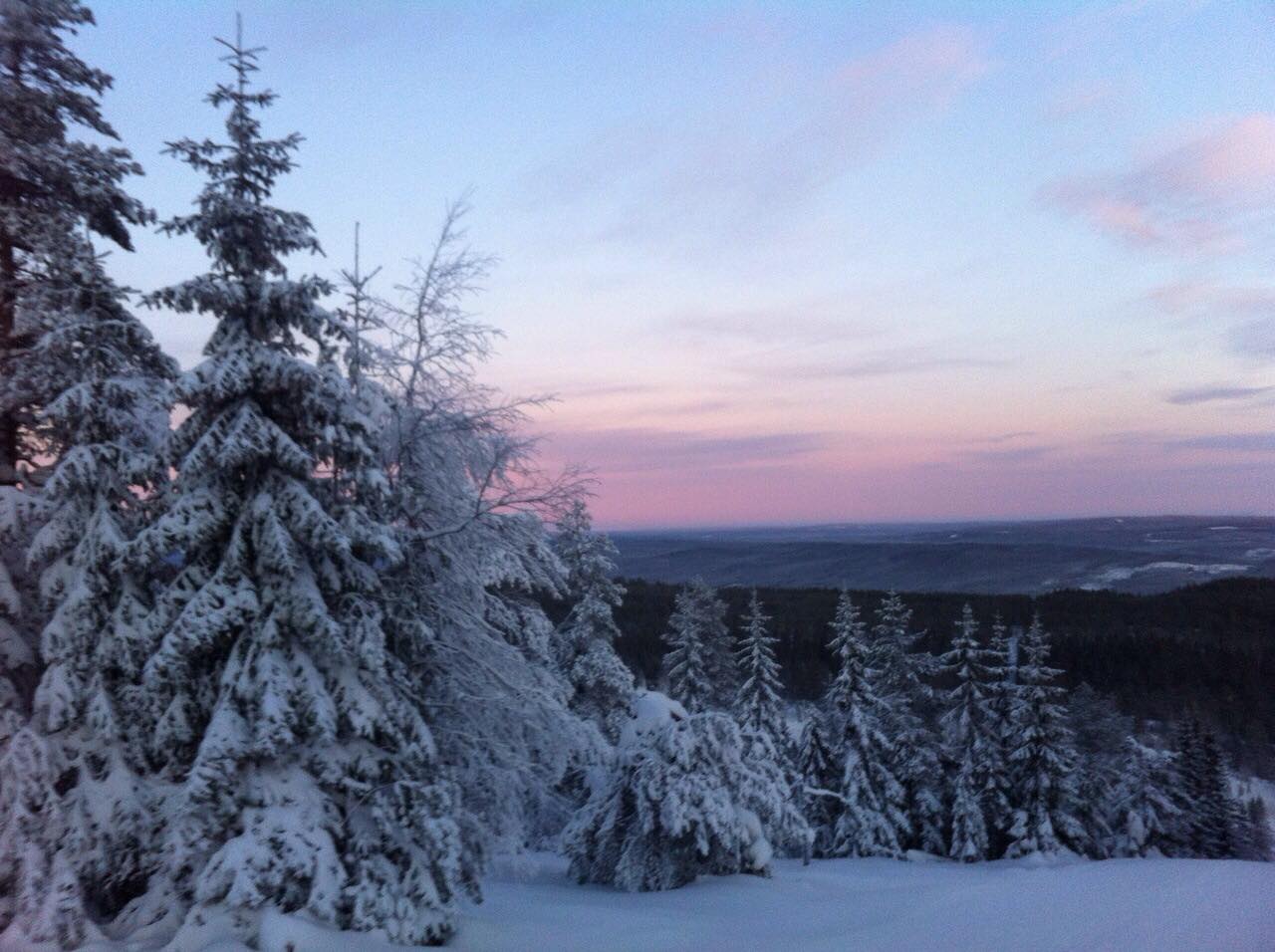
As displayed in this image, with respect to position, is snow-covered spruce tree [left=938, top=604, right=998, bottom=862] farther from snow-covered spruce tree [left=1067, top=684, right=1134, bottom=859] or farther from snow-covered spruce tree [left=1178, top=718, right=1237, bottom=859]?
snow-covered spruce tree [left=1178, top=718, right=1237, bottom=859]

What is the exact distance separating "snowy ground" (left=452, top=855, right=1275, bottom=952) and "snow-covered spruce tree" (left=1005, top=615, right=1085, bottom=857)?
13260mm

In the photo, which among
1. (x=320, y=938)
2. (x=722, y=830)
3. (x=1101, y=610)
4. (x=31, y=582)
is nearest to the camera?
(x=320, y=938)

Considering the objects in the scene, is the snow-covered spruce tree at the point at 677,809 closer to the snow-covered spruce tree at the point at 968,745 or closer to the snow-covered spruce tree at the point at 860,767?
the snow-covered spruce tree at the point at 860,767

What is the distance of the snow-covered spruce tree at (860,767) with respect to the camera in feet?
98.2

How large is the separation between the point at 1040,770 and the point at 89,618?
3179cm

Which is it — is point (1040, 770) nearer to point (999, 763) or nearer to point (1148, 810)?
point (999, 763)

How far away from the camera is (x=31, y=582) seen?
11297 mm

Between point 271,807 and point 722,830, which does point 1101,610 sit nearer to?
point 722,830

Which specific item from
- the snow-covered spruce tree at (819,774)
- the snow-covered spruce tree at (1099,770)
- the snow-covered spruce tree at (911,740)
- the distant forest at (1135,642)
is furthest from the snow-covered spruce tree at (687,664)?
the distant forest at (1135,642)

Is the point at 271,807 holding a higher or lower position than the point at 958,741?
higher

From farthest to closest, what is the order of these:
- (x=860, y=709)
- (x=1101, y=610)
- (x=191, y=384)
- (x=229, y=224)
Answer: (x=1101, y=610) < (x=860, y=709) < (x=229, y=224) < (x=191, y=384)

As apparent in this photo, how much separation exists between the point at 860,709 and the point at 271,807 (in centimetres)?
2665

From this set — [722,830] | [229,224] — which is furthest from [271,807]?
[722,830]

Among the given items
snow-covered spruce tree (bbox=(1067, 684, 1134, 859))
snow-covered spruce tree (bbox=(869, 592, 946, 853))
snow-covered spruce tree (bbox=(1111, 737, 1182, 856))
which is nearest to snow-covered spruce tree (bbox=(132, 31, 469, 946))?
snow-covered spruce tree (bbox=(869, 592, 946, 853))
